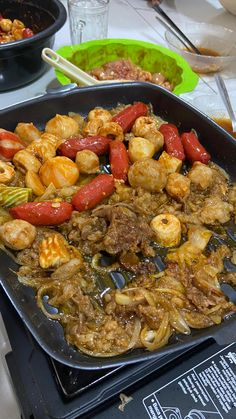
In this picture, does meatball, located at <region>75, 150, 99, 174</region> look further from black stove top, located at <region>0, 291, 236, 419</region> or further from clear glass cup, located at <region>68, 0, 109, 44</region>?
clear glass cup, located at <region>68, 0, 109, 44</region>

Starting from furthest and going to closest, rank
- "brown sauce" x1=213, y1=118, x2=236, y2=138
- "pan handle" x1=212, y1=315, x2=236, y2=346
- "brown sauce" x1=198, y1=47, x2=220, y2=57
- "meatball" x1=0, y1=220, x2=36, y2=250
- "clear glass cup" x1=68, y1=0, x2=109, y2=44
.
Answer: "brown sauce" x1=198, y1=47, x2=220, y2=57
"clear glass cup" x1=68, y1=0, x2=109, y2=44
"brown sauce" x1=213, y1=118, x2=236, y2=138
"meatball" x1=0, y1=220, x2=36, y2=250
"pan handle" x1=212, y1=315, x2=236, y2=346

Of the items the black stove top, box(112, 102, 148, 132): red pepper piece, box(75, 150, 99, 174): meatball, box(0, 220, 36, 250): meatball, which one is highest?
box(112, 102, 148, 132): red pepper piece

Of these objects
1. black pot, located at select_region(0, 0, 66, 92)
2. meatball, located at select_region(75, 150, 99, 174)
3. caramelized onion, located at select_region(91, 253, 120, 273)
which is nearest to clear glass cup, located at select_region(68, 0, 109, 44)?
black pot, located at select_region(0, 0, 66, 92)

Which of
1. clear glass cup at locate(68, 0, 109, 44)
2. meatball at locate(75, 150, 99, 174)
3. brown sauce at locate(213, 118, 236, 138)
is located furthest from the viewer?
clear glass cup at locate(68, 0, 109, 44)

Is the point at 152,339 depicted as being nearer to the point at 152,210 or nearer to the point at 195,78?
the point at 152,210

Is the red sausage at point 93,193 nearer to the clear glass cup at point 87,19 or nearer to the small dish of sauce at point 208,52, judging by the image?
the clear glass cup at point 87,19

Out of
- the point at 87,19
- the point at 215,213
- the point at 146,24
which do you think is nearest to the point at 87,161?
the point at 215,213

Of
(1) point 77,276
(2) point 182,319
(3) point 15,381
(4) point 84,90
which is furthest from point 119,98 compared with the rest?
(3) point 15,381
